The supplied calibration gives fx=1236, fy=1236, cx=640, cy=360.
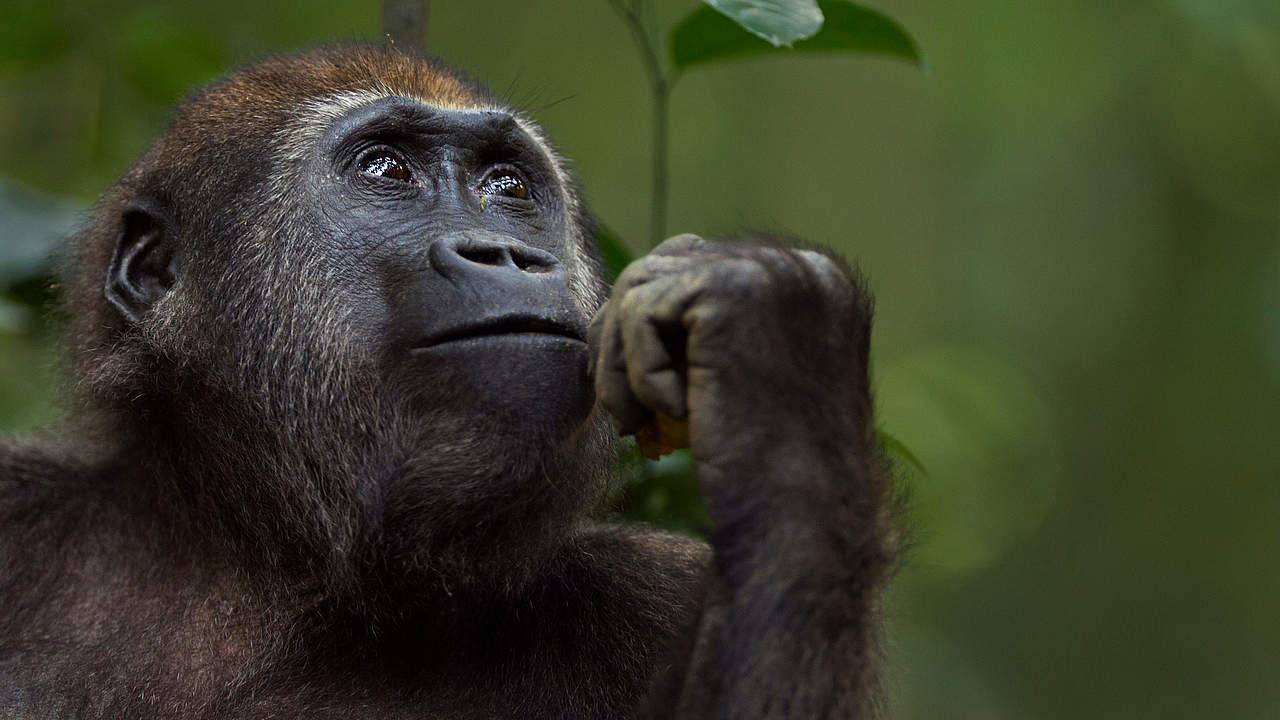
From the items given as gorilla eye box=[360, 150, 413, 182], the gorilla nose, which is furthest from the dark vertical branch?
the gorilla nose

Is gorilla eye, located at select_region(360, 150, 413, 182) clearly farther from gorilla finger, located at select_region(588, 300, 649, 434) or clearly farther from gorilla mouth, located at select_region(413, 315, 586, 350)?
gorilla finger, located at select_region(588, 300, 649, 434)

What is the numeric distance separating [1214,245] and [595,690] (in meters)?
13.1

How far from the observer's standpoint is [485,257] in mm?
2797

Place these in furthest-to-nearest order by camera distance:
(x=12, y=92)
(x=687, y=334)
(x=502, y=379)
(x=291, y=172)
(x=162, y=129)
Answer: (x=12, y=92) → (x=162, y=129) → (x=291, y=172) → (x=502, y=379) → (x=687, y=334)

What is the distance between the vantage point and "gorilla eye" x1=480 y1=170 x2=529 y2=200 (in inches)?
127

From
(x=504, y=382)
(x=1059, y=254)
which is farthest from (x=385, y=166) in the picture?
(x=1059, y=254)

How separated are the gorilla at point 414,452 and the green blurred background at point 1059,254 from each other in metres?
7.76

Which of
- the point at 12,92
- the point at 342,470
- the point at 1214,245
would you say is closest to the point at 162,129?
the point at 342,470

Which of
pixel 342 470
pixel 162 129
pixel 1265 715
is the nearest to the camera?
pixel 342 470

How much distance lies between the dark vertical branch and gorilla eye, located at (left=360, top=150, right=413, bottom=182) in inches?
A: 33.5

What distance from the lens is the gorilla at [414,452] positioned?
7.58ft

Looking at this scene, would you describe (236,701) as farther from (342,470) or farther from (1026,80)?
(1026,80)

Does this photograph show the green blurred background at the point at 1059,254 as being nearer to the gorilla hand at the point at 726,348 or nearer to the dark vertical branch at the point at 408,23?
the dark vertical branch at the point at 408,23

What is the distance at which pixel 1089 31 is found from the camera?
13.0 metres
